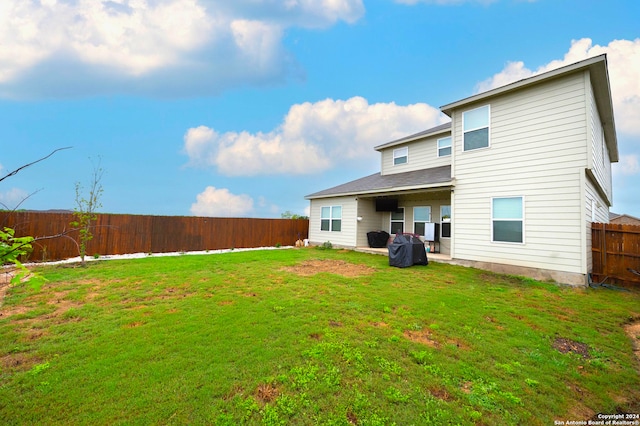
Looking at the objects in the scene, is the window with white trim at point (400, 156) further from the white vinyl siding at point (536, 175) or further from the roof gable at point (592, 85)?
the white vinyl siding at point (536, 175)

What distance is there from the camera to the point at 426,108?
1356 cm

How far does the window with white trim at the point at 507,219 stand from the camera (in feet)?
25.3

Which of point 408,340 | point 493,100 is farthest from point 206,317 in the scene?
point 493,100

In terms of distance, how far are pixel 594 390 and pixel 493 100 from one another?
8260 millimetres

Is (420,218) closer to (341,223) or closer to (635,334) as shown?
(341,223)

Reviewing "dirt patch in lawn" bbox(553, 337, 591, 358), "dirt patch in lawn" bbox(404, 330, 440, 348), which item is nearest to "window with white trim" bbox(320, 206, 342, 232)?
"dirt patch in lawn" bbox(404, 330, 440, 348)

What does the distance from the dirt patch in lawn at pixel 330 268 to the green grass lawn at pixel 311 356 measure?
182 centimetres

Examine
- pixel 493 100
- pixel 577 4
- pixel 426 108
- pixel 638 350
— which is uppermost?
pixel 577 4

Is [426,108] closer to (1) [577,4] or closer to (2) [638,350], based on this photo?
(1) [577,4]

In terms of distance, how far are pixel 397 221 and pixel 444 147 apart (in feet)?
13.4

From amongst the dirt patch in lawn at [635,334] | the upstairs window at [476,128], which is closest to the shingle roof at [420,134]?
the upstairs window at [476,128]

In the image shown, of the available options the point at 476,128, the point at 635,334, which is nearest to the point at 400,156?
the point at 476,128

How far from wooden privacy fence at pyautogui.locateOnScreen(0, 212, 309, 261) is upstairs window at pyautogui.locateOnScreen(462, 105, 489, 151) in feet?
36.4

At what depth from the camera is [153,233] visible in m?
12.9
